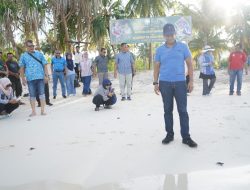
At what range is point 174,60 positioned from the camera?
4.84m

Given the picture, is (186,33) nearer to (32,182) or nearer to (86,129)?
(86,129)

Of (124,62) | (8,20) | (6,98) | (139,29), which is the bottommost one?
(6,98)

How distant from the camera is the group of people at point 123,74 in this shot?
4.86 metres

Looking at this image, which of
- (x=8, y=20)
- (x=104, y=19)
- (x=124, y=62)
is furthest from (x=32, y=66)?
(x=104, y=19)

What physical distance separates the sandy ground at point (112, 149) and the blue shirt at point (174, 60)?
0.94m

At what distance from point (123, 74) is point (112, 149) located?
517cm

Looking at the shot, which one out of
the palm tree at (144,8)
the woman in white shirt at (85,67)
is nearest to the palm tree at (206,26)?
the palm tree at (144,8)

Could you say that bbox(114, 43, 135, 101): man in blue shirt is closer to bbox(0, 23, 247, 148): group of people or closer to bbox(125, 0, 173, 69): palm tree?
bbox(0, 23, 247, 148): group of people

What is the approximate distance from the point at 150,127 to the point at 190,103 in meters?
3.16

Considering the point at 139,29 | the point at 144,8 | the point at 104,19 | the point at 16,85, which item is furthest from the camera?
the point at 144,8

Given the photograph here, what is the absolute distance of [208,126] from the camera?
20.0 ft

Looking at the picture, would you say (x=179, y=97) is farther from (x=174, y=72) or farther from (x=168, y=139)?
(x=168, y=139)

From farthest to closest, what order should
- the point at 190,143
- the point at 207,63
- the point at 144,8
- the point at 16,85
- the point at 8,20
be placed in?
the point at 144,8
the point at 8,20
the point at 207,63
the point at 16,85
the point at 190,143

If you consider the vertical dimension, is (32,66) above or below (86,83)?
above
